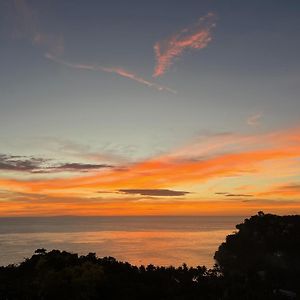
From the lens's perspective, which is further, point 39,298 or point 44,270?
point 44,270

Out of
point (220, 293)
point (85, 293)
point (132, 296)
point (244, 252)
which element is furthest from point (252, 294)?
point (244, 252)

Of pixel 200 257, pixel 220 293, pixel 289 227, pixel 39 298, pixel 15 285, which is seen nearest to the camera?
pixel 39 298

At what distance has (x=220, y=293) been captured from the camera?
5372 cm

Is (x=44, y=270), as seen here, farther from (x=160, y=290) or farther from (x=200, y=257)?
(x=200, y=257)

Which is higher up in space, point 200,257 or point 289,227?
point 289,227

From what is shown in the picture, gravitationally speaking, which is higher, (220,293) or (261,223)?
(261,223)

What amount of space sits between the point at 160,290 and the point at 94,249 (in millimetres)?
122555

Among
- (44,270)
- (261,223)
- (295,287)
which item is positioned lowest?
(295,287)

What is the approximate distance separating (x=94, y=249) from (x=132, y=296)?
413ft

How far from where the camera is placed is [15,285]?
4994 centimetres

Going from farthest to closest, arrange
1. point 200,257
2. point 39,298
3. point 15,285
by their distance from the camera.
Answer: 1. point 200,257
2. point 15,285
3. point 39,298

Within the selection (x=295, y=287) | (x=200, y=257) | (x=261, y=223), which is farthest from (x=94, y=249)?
(x=295, y=287)

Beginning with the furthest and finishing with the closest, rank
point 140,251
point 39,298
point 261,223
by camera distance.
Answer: point 140,251, point 261,223, point 39,298

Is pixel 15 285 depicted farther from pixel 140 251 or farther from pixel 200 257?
pixel 140 251
